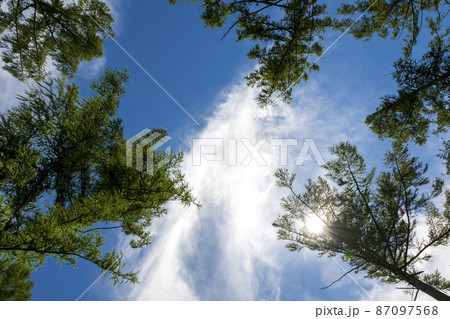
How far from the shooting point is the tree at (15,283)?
6.94m

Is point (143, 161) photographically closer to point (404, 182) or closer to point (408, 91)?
point (404, 182)

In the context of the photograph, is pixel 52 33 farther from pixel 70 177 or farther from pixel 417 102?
pixel 417 102

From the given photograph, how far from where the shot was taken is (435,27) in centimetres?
520

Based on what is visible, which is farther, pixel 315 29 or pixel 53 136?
pixel 315 29

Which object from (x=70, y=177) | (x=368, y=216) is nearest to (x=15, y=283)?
(x=70, y=177)

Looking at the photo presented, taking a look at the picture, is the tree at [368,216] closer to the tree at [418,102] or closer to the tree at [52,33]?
the tree at [418,102]

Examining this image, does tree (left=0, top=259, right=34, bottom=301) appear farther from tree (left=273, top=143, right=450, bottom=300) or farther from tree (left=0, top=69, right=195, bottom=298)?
tree (left=273, top=143, right=450, bottom=300)

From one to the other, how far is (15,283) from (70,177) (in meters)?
7.29

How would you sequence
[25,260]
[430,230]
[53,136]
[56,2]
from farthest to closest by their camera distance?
[430,230] → [56,2] → [53,136] → [25,260]

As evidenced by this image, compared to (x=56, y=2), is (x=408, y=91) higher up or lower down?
lower down

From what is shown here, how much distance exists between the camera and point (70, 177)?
153 inches

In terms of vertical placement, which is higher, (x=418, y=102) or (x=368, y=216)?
(x=418, y=102)

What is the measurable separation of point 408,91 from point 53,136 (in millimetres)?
8789

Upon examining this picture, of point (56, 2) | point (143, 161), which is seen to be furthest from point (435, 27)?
point (56, 2)
